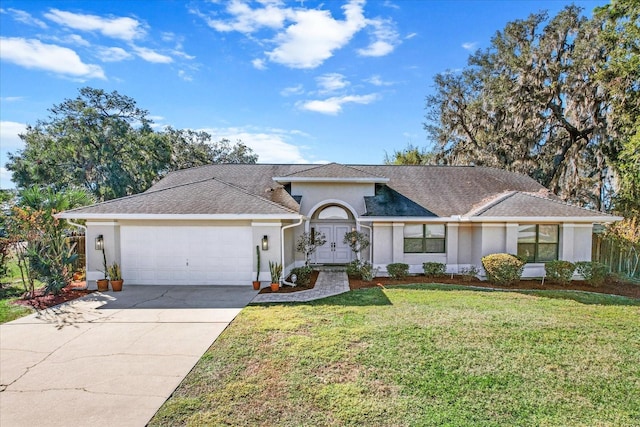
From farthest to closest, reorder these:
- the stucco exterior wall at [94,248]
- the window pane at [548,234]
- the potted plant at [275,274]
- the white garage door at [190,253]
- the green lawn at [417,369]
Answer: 1. the window pane at [548,234]
2. the white garage door at [190,253]
3. the stucco exterior wall at [94,248]
4. the potted plant at [275,274]
5. the green lawn at [417,369]

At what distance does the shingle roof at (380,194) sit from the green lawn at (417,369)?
4760 millimetres

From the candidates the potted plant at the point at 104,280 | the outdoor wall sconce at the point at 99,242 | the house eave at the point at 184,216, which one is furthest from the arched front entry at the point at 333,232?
the outdoor wall sconce at the point at 99,242

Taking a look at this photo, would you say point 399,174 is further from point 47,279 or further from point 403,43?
point 47,279

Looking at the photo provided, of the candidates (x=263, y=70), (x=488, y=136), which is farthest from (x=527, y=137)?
(x=263, y=70)

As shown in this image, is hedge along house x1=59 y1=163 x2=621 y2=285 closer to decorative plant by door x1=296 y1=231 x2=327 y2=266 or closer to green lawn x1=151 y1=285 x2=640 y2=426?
decorative plant by door x1=296 y1=231 x2=327 y2=266

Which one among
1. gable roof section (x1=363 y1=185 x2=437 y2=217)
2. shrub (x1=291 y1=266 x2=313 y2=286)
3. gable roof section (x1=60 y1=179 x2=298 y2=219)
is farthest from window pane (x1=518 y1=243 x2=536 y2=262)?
gable roof section (x1=60 y1=179 x2=298 y2=219)

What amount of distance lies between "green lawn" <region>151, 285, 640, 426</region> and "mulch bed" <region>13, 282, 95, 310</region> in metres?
6.20

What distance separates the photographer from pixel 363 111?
2386cm

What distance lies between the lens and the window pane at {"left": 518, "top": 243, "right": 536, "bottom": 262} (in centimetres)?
1305

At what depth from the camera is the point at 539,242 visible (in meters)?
13.1

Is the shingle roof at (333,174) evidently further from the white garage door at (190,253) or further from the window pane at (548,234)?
the window pane at (548,234)

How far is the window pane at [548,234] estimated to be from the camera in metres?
13.1

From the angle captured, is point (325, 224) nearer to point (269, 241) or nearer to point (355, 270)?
point (355, 270)

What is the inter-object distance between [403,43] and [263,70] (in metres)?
7.33
